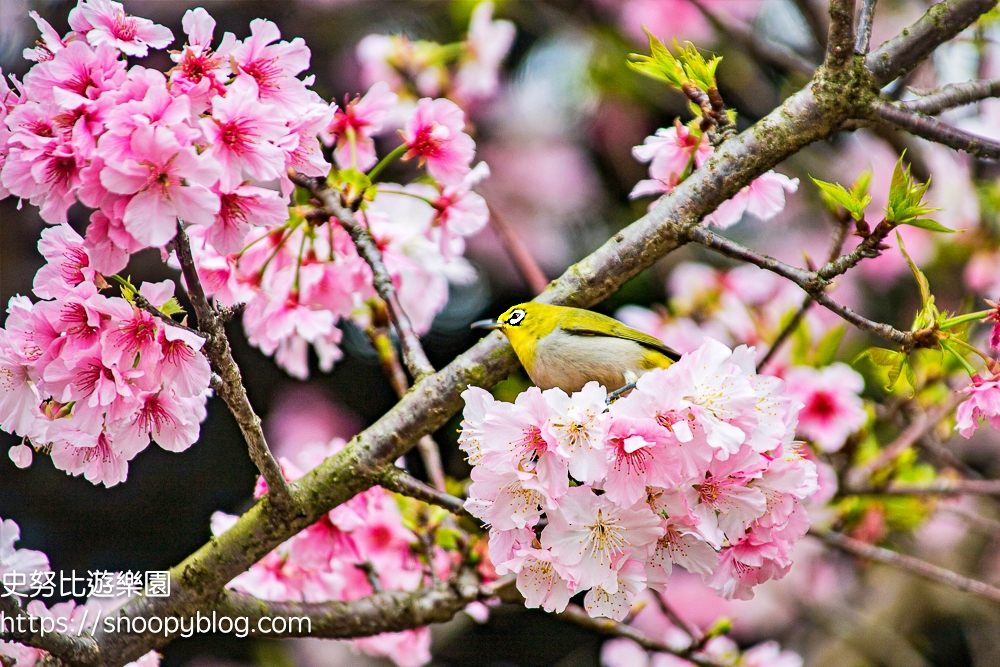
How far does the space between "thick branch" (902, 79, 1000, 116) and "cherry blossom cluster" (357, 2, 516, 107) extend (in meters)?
2.12

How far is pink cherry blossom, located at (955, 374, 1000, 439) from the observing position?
1633mm

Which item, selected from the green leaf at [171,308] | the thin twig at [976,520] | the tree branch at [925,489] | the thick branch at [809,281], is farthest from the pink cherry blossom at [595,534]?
the thin twig at [976,520]

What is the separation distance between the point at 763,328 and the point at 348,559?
206cm

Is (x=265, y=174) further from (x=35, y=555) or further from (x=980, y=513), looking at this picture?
(x=980, y=513)

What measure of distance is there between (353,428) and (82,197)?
492 centimetres

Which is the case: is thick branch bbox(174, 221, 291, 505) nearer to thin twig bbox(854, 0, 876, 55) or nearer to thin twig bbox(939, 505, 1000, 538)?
thin twig bbox(854, 0, 876, 55)

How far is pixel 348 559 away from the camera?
2334mm

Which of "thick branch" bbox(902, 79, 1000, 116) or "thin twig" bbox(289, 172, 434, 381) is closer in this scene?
"thick branch" bbox(902, 79, 1000, 116)

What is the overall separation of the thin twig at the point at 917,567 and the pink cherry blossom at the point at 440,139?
1.86m

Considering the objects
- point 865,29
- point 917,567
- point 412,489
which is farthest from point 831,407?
point 412,489

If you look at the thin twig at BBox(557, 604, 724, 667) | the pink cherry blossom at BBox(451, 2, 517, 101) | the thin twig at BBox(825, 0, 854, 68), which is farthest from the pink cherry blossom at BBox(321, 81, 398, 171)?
the pink cherry blossom at BBox(451, 2, 517, 101)

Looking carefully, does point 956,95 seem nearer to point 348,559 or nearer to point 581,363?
point 581,363

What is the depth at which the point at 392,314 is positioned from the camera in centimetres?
216

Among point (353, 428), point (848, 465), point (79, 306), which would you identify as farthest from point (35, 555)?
point (353, 428)
